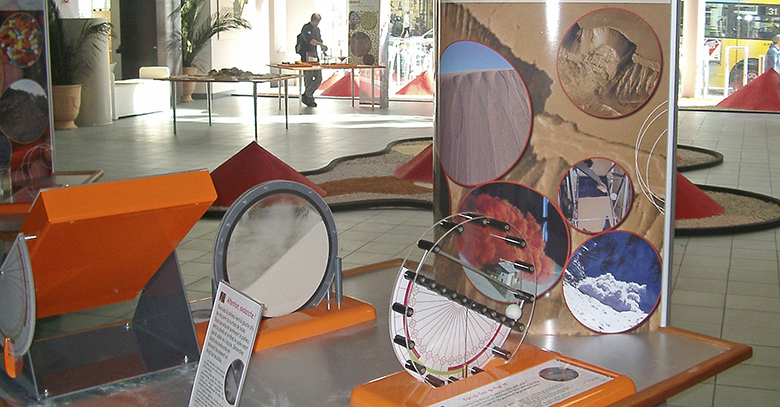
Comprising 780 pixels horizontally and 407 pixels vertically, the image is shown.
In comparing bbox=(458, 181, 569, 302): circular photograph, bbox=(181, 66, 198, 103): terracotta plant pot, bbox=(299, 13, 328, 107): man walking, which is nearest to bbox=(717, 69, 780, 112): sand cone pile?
bbox=(299, 13, 328, 107): man walking

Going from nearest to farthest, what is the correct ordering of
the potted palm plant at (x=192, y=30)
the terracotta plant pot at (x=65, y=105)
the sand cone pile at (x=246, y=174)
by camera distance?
the sand cone pile at (x=246, y=174) < the terracotta plant pot at (x=65, y=105) < the potted palm plant at (x=192, y=30)

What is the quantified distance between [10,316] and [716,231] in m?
5.13

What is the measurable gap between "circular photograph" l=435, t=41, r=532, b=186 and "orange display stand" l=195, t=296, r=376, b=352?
0.54 m

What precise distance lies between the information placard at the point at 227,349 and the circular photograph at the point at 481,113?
1001 mm

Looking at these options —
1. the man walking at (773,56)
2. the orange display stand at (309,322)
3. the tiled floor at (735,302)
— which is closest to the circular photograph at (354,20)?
the man walking at (773,56)

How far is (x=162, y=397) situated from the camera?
2.10 metres

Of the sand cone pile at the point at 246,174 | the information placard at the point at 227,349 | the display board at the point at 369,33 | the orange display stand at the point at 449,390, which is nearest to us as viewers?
the information placard at the point at 227,349

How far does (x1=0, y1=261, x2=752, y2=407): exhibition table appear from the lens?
2.10 metres

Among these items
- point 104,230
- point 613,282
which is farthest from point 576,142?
point 104,230

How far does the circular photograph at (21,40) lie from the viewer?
5.53m

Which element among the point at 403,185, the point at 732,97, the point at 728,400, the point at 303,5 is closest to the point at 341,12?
the point at 303,5

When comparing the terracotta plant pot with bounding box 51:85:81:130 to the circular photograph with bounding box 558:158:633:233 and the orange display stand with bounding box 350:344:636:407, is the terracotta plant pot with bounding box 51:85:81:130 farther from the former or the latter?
the orange display stand with bounding box 350:344:636:407

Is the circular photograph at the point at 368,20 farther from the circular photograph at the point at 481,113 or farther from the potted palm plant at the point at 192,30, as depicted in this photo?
the circular photograph at the point at 481,113

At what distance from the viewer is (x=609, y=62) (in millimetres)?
2480
